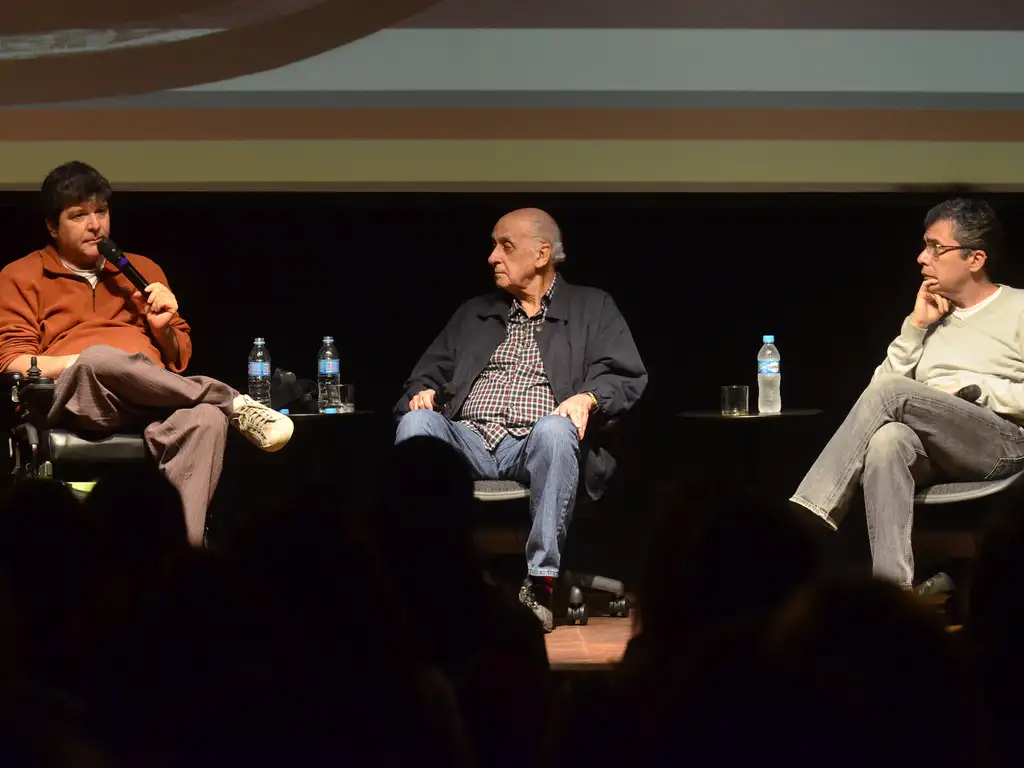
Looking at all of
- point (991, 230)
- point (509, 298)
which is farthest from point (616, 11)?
point (991, 230)

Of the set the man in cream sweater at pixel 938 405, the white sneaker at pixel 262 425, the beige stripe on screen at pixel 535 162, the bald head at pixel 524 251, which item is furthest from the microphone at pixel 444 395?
the man in cream sweater at pixel 938 405

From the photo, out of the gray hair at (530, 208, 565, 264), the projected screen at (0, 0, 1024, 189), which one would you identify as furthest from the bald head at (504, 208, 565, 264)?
the projected screen at (0, 0, 1024, 189)

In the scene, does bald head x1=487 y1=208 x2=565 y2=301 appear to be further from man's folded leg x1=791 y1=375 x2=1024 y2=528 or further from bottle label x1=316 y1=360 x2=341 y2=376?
man's folded leg x1=791 y1=375 x2=1024 y2=528

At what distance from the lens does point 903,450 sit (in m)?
2.74

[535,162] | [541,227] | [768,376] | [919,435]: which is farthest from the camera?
[768,376]

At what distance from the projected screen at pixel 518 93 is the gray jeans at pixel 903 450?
38.2 inches

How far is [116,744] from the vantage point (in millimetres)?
895

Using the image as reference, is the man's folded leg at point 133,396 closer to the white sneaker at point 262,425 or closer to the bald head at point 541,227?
the white sneaker at point 262,425

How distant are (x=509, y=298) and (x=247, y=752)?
274cm

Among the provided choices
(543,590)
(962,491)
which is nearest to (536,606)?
(543,590)

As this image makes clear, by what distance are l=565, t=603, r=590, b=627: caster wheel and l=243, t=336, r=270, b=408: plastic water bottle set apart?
1158 mm

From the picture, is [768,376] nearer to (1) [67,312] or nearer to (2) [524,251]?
(2) [524,251]

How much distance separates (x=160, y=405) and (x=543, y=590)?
1.05m

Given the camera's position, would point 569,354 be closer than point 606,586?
No
